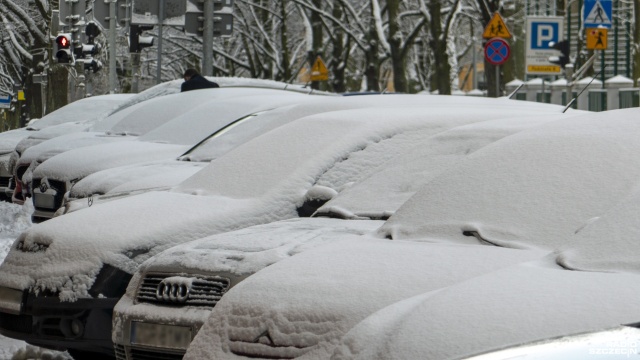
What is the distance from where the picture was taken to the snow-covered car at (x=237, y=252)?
6.56 m

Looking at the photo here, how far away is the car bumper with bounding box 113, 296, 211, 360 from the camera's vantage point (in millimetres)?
6535

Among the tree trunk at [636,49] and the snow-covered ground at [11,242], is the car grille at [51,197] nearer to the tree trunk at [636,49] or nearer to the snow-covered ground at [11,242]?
the snow-covered ground at [11,242]

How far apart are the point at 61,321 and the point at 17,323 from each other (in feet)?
1.34

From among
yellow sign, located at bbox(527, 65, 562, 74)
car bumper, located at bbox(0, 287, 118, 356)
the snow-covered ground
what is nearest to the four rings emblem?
car bumper, located at bbox(0, 287, 118, 356)

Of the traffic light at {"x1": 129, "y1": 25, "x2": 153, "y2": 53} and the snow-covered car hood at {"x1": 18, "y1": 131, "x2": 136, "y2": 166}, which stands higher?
the traffic light at {"x1": 129, "y1": 25, "x2": 153, "y2": 53}

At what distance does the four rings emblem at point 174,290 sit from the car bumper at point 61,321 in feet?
3.03

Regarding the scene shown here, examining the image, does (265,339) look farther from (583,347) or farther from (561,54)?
(561,54)

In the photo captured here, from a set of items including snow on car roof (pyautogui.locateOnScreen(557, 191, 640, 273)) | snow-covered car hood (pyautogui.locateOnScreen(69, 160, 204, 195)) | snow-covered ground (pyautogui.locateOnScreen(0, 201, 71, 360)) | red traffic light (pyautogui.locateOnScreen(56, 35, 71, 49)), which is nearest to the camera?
snow on car roof (pyautogui.locateOnScreen(557, 191, 640, 273))

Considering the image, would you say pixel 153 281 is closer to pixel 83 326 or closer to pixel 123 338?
pixel 123 338

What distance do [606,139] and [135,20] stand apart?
24303mm

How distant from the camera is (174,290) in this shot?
666cm

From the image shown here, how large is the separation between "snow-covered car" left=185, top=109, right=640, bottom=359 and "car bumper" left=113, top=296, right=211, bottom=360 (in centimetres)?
94

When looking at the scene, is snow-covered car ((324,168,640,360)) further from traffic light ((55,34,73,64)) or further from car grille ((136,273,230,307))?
traffic light ((55,34,73,64))

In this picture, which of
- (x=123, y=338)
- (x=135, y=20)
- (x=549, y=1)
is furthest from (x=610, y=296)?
(x=549, y=1)
